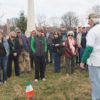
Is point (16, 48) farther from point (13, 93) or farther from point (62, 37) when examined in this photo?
point (13, 93)

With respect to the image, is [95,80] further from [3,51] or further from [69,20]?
[69,20]

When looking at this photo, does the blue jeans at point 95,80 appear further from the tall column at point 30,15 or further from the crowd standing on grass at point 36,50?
the tall column at point 30,15

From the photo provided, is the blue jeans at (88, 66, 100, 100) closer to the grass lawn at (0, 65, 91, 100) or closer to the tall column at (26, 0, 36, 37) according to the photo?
the grass lawn at (0, 65, 91, 100)

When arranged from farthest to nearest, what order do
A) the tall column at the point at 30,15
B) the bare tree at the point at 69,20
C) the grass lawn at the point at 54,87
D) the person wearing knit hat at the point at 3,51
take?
the bare tree at the point at 69,20
the tall column at the point at 30,15
the person wearing knit hat at the point at 3,51
the grass lawn at the point at 54,87

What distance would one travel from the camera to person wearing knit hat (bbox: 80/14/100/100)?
748 cm

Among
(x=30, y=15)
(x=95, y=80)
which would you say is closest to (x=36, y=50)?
(x=95, y=80)

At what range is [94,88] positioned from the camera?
782cm

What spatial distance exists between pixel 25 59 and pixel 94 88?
805 centimetres

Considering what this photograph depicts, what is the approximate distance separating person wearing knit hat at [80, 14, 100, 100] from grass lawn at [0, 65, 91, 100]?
2.40 metres

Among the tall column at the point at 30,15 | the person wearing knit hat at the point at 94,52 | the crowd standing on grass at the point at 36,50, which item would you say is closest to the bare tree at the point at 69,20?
the tall column at the point at 30,15

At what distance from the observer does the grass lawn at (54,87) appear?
10.5 meters

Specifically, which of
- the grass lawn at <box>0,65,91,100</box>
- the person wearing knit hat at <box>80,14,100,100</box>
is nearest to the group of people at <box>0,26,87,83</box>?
the grass lawn at <box>0,65,91,100</box>

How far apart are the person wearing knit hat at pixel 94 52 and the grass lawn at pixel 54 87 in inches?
94.3

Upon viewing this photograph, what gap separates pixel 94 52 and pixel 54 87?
4.51m
